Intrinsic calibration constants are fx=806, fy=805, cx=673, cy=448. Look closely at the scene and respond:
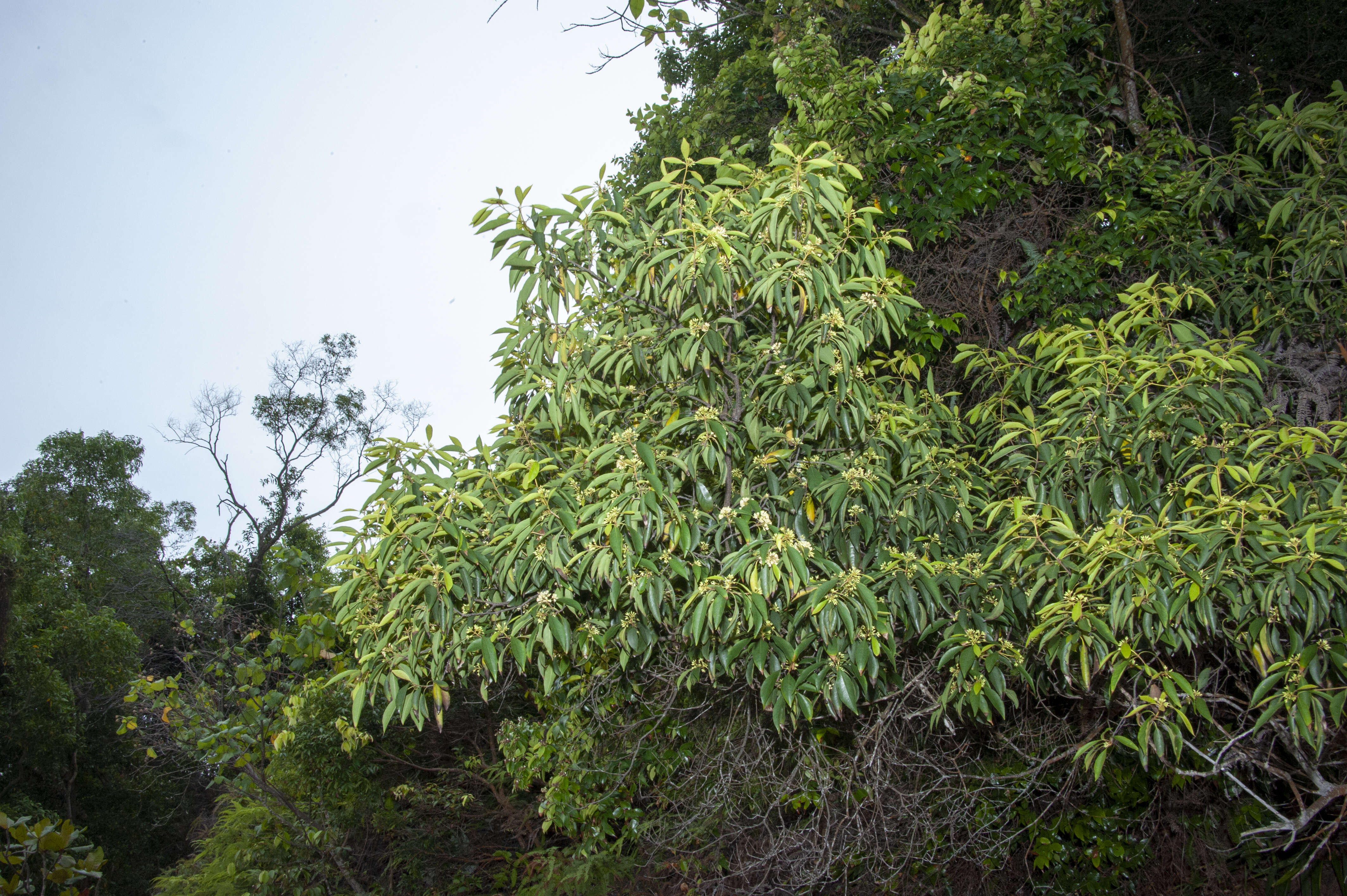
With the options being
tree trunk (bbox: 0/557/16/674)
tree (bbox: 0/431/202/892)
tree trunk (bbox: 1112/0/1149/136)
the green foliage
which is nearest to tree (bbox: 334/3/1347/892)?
tree trunk (bbox: 1112/0/1149/136)

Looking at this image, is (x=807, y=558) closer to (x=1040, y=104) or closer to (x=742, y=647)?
(x=742, y=647)

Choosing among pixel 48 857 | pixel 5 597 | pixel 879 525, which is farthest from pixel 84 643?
pixel 879 525

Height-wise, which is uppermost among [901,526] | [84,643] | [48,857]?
[84,643]

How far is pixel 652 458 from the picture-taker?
8.06 ft

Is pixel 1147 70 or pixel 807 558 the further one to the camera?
pixel 1147 70

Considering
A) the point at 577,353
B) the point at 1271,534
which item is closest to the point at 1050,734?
the point at 1271,534

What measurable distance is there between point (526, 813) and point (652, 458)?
4341 mm

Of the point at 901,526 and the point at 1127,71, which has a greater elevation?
the point at 1127,71

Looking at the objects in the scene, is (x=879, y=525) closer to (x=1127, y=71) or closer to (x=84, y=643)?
(x=1127, y=71)

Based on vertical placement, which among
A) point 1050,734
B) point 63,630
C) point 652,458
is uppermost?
point 63,630

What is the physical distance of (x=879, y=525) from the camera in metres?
2.99

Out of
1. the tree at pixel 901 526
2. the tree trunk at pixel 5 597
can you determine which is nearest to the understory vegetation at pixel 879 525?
the tree at pixel 901 526

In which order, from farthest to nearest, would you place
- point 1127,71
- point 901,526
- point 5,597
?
point 5,597
point 1127,71
point 901,526

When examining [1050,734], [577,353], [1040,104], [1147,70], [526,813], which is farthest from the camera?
[526,813]
